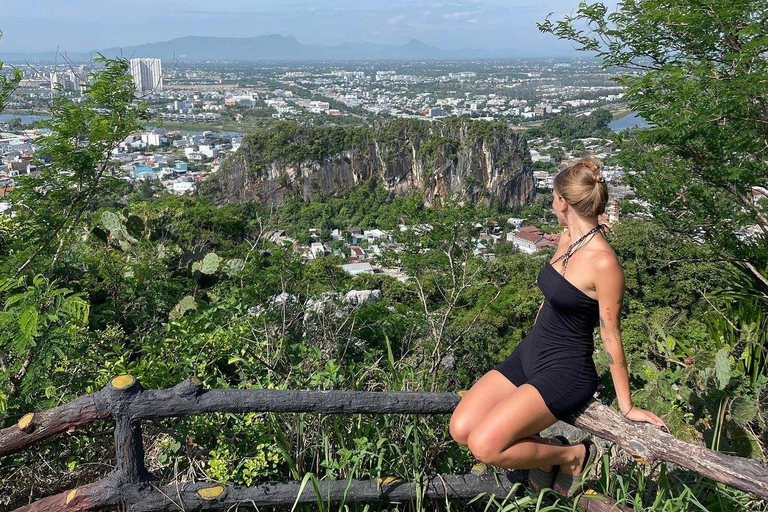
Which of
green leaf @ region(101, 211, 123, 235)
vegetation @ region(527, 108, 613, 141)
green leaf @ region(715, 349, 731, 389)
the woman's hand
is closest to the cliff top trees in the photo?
green leaf @ region(715, 349, 731, 389)

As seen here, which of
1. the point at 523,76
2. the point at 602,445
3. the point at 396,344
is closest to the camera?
the point at 602,445

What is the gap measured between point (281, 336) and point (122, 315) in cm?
111

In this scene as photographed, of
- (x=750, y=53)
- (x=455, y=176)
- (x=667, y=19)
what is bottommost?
(x=455, y=176)

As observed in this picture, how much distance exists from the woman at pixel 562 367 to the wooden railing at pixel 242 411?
74 millimetres

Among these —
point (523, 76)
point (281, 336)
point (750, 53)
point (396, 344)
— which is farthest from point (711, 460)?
point (523, 76)

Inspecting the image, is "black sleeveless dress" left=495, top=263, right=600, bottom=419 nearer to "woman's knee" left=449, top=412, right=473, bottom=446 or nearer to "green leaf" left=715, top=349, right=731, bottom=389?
"woman's knee" left=449, top=412, right=473, bottom=446

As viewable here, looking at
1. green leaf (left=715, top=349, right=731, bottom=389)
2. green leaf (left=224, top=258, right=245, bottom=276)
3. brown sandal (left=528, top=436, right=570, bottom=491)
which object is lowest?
brown sandal (left=528, top=436, right=570, bottom=491)

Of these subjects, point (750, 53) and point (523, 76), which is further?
point (523, 76)

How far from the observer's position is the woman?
5.90ft

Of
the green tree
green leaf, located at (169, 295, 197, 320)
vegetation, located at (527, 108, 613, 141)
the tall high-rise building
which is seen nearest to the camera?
the green tree

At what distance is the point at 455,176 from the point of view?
2272 inches

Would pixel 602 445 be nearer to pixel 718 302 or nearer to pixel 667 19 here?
pixel 718 302

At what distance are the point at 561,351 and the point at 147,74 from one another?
3119 mm

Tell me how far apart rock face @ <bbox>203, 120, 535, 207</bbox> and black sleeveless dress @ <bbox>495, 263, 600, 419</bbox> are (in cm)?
5204
